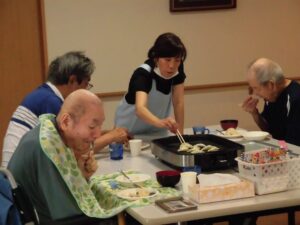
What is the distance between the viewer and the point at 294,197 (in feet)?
7.00

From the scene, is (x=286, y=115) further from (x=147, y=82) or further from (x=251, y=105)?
(x=147, y=82)

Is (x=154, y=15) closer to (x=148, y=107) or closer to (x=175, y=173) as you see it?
(x=148, y=107)

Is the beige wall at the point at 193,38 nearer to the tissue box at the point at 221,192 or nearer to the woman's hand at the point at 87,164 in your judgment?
the woman's hand at the point at 87,164

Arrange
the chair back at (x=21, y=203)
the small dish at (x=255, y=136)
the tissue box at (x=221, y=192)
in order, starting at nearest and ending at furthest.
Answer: the chair back at (x=21, y=203), the tissue box at (x=221, y=192), the small dish at (x=255, y=136)

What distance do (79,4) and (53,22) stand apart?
10.6 inches

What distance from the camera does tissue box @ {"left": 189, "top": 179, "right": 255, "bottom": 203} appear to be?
2084mm

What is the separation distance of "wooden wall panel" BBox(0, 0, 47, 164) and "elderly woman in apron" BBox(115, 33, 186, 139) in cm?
142

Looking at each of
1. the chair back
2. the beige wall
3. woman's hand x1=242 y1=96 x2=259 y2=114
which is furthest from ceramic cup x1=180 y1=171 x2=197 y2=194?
the beige wall

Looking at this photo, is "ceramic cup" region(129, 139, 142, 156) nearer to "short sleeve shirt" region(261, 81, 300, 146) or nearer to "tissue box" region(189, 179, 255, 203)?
"tissue box" region(189, 179, 255, 203)

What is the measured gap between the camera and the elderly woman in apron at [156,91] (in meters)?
3.23

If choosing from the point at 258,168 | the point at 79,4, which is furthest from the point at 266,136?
the point at 79,4

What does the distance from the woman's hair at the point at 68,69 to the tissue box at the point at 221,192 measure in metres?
1.09

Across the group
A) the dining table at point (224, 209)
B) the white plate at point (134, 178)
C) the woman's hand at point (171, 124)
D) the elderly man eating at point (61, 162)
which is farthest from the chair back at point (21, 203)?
the woman's hand at point (171, 124)

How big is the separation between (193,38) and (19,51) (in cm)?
156
